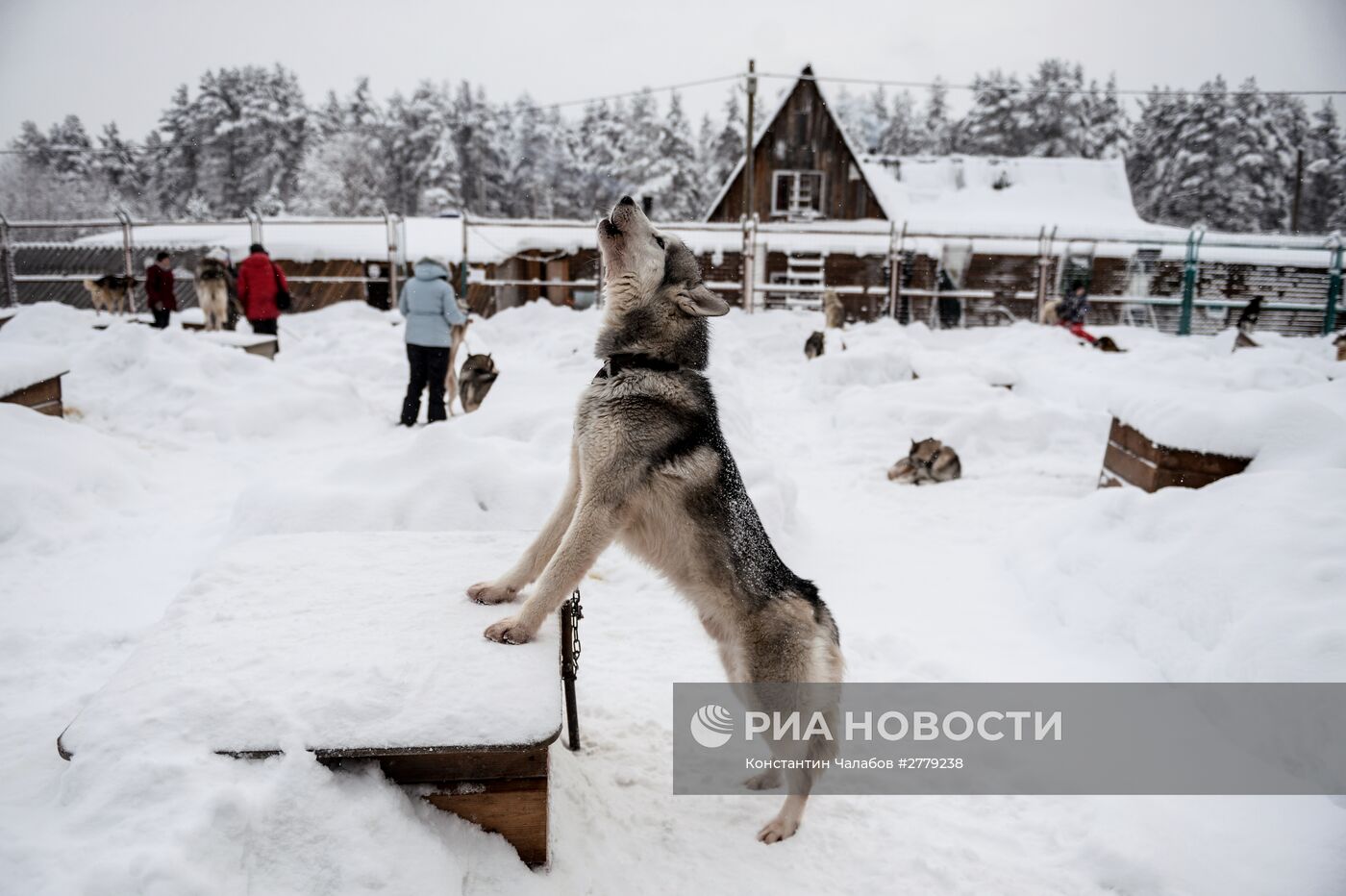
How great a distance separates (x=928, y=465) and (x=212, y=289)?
13.1 metres

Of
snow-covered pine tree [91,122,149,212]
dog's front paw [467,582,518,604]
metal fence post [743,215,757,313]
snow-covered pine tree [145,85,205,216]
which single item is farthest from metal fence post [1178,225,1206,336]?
snow-covered pine tree [91,122,149,212]

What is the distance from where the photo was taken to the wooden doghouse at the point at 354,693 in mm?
1817

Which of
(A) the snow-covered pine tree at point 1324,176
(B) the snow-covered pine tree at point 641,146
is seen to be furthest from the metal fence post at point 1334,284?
(A) the snow-covered pine tree at point 1324,176

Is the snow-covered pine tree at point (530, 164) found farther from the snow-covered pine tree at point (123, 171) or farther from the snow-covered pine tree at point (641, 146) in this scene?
the snow-covered pine tree at point (123, 171)

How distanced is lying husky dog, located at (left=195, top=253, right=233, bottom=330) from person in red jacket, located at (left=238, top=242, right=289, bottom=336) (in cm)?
204

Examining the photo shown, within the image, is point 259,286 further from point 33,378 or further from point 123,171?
point 123,171

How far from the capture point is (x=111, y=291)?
55.5 feet

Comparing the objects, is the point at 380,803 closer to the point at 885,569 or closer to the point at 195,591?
the point at 195,591

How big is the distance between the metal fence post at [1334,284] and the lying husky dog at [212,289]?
25762mm

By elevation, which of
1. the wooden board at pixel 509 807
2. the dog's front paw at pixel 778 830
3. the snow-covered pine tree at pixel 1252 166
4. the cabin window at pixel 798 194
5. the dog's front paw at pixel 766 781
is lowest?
Result: the dog's front paw at pixel 766 781

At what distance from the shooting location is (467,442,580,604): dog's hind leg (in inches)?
107

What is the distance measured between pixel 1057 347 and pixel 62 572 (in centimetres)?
1512

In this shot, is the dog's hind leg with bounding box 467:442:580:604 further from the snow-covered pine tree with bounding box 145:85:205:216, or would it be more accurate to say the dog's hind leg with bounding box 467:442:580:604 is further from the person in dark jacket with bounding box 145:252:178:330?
the snow-covered pine tree with bounding box 145:85:205:216

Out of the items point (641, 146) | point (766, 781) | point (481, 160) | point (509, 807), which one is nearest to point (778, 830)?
point (766, 781)
